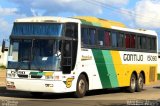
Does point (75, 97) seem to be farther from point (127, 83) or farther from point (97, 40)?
point (127, 83)

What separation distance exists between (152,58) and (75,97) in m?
9.74

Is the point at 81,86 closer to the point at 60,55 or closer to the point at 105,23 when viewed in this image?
the point at 60,55

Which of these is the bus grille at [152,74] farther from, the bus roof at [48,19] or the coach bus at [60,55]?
the bus roof at [48,19]

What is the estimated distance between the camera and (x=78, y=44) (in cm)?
2103

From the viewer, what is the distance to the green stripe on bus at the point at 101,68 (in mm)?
22750

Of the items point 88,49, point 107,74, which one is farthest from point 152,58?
point 88,49

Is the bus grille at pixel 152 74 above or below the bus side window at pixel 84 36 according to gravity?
below

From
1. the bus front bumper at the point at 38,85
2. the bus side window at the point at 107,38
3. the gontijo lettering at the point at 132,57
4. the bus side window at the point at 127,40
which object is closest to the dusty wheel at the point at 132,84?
the gontijo lettering at the point at 132,57

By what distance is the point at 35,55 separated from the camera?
66.5 feet

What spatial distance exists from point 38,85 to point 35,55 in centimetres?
123

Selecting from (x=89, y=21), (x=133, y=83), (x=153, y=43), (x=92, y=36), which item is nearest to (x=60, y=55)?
(x=92, y=36)

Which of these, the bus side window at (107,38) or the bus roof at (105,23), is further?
the bus side window at (107,38)

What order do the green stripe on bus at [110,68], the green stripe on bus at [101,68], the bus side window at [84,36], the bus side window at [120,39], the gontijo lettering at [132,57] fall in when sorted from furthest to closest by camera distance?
the gontijo lettering at [132,57]
the bus side window at [120,39]
the green stripe on bus at [110,68]
the green stripe on bus at [101,68]
the bus side window at [84,36]

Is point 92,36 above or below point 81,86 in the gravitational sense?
above
